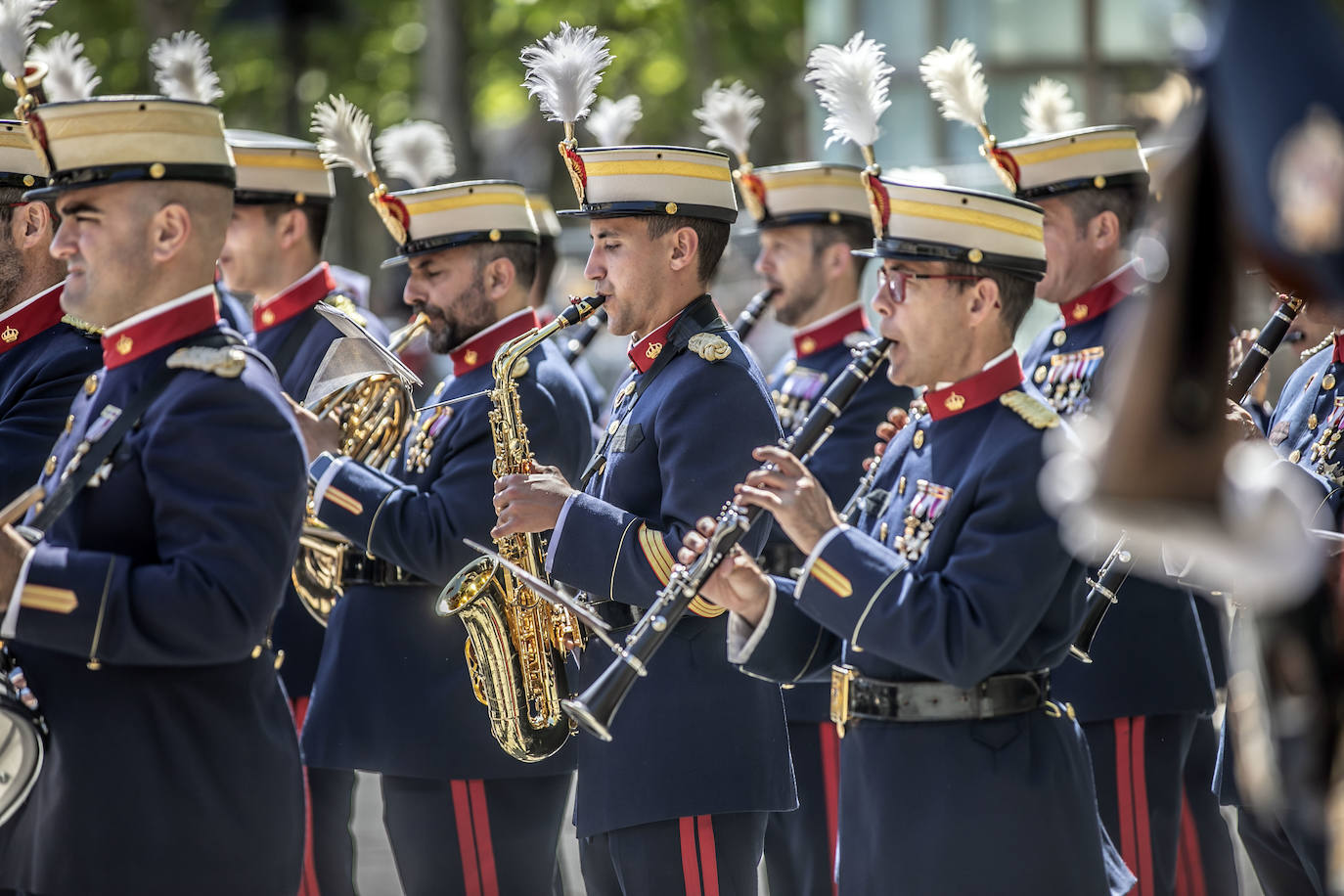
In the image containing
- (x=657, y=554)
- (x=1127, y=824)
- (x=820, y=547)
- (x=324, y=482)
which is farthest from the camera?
(x=324, y=482)

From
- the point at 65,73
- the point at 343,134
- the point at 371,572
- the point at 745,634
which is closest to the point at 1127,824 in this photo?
the point at 745,634

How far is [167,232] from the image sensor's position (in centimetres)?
346

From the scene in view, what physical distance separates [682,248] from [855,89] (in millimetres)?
662

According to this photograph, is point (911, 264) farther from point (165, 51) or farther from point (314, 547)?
point (165, 51)

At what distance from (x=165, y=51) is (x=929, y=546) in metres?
4.11

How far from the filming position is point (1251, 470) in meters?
2.07

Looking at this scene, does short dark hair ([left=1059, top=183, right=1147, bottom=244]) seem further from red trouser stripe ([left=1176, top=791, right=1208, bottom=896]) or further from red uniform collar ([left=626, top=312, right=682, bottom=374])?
red trouser stripe ([left=1176, top=791, right=1208, bottom=896])

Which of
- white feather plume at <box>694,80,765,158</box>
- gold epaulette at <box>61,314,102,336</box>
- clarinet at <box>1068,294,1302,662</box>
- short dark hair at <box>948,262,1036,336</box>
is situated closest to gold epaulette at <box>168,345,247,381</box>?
gold epaulette at <box>61,314,102,336</box>

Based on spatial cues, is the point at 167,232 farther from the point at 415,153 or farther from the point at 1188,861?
the point at 1188,861

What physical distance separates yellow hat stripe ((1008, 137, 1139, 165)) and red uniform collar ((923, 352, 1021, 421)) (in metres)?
1.63

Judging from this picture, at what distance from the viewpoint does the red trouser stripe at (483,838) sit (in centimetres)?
470

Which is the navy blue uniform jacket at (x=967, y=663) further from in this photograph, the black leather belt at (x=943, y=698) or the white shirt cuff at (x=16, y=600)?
the white shirt cuff at (x=16, y=600)

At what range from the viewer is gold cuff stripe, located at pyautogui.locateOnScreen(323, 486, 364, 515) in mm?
4742

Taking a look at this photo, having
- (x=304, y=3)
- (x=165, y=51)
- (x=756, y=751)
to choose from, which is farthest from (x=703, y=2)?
(x=756, y=751)
